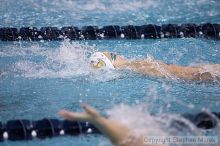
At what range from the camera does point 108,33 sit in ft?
Answer: 18.4

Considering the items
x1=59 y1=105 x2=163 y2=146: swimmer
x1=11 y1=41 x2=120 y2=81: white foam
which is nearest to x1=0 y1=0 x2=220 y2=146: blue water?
x1=11 y1=41 x2=120 y2=81: white foam

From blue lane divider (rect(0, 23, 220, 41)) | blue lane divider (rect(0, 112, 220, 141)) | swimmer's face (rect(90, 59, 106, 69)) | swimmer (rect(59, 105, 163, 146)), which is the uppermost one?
blue lane divider (rect(0, 23, 220, 41))

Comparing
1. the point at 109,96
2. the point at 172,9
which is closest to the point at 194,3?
the point at 172,9

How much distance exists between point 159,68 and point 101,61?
65 cm

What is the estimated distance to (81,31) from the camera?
5.65 meters

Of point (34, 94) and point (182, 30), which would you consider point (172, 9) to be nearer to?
point (182, 30)

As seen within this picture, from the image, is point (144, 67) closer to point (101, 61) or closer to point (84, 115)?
point (101, 61)

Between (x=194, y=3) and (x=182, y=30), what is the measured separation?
2478 mm

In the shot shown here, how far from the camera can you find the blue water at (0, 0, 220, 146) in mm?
3688

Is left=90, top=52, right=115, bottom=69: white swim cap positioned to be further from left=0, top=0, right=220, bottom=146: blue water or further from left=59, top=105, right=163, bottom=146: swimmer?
left=59, top=105, right=163, bottom=146: swimmer

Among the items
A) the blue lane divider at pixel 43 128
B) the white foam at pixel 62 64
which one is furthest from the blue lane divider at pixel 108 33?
the blue lane divider at pixel 43 128

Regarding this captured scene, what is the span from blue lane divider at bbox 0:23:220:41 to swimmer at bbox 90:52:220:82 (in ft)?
4.26

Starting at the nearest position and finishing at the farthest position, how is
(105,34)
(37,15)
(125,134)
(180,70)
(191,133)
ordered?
1. (125,134)
2. (191,133)
3. (180,70)
4. (105,34)
5. (37,15)

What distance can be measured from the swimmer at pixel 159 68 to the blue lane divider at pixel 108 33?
4.26 ft
